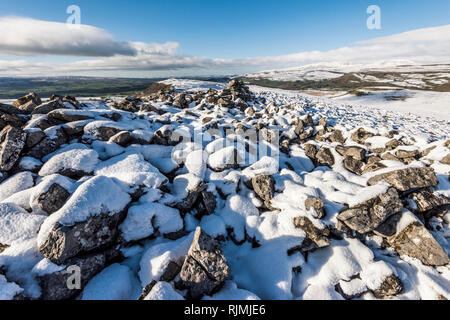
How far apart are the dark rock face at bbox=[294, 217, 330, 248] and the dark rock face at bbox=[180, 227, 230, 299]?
315 centimetres

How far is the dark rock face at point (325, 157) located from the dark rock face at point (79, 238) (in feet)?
35.9

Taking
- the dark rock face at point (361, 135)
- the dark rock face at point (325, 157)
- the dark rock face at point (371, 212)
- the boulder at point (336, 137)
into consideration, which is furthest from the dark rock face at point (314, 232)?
the dark rock face at point (361, 135)

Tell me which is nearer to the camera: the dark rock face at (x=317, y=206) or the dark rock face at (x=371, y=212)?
the dark rock face at (x=371, y=212)

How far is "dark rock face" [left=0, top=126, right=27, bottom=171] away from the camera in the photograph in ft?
23.4

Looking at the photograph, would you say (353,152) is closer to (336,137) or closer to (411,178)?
(336,137)

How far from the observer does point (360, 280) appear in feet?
18.8

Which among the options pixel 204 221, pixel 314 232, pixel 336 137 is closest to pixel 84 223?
pixel 204 221

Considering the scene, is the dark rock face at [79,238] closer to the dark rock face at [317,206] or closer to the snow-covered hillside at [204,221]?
the snow-covered hillside at [204,221]

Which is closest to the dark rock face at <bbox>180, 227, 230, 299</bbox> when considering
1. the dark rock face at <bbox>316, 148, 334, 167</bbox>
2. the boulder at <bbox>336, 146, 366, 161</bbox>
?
the dark rock face at <bbox>316, 148, 334, 167</bbox>

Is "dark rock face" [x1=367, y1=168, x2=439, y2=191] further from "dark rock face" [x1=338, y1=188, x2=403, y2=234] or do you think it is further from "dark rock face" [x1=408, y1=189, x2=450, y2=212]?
"dark rock face" [x1=338, y1=188, x2=403, y2=234]

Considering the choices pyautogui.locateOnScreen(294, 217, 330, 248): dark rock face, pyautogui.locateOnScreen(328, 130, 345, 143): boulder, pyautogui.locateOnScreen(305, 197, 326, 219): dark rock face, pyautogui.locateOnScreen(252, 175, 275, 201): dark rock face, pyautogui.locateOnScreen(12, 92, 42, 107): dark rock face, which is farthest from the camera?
pyautogui.locateOnScreen(328, 130, 345, 143): boulder

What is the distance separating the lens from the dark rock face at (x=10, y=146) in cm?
712

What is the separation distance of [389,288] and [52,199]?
10636 mm
